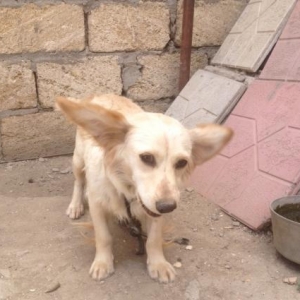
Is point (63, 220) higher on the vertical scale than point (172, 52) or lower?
lower

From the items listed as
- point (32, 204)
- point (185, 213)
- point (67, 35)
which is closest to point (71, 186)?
point (32, 204)

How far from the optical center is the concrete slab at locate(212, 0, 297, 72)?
380 centimetres

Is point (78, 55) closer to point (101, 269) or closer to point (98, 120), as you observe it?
point (98, 120)

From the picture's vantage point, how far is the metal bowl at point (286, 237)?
242cm

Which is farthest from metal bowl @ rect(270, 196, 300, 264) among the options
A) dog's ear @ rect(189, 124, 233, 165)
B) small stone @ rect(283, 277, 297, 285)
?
dog's ear @ rect(189, 124, 233, 165)

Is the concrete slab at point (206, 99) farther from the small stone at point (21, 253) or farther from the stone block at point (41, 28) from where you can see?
→ the small stone at point (21, 253)

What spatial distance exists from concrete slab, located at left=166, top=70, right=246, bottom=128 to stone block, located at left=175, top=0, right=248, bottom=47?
361 millimetres

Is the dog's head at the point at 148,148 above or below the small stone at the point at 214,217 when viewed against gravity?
above

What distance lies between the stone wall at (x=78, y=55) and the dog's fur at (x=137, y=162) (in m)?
1.48

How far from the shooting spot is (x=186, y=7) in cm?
411

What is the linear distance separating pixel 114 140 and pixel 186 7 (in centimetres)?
229

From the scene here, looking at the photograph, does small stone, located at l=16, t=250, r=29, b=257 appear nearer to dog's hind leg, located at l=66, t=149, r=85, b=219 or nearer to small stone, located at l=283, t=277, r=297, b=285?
dog's hind leg, located at l=66, t=149, r=85, b=219

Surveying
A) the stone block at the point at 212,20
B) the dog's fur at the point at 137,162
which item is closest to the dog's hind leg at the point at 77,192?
the dog's fur at the point at 137,162

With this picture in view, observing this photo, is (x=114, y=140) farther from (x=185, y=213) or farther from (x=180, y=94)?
(x=180, y=94)
